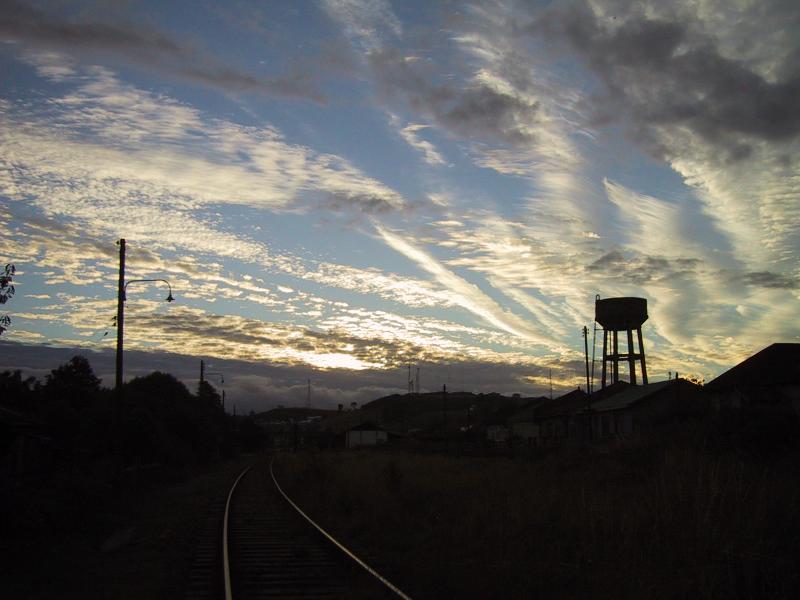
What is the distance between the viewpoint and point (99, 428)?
1585 inches

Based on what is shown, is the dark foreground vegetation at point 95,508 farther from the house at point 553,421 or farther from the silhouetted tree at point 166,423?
the house at point 553,421

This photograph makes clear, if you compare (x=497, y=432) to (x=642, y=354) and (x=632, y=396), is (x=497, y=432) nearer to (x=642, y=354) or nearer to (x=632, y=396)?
(x=642, y=354)

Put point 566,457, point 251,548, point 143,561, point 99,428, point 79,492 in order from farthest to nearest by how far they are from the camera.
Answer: point 99,428
point 566,457
point 79,492
point 251,548
point 143,561

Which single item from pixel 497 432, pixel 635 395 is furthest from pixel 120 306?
pixel 497 432

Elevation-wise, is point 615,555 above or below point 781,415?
below

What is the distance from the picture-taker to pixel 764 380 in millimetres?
37844

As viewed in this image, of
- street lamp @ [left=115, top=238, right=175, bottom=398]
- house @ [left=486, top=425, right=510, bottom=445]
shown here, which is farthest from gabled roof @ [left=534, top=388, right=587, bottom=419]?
street lamp @ [left=115, top=238, right=175, bottom=398]

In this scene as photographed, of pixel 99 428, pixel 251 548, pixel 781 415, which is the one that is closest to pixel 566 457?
pixel 781 415

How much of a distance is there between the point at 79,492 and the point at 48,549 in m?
6.93

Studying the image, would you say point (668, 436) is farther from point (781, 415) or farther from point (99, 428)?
point (99, 428)

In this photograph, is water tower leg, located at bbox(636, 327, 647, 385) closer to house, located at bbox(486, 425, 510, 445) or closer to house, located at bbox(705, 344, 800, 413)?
house, located at bbox(705, 344, 800, 413)

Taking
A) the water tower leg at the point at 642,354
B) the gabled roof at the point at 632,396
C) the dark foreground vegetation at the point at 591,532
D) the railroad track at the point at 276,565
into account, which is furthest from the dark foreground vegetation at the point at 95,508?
the water tower leg at the point at 642,354

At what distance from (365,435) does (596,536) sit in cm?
9578

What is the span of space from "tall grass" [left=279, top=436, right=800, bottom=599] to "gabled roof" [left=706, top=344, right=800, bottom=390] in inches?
786
